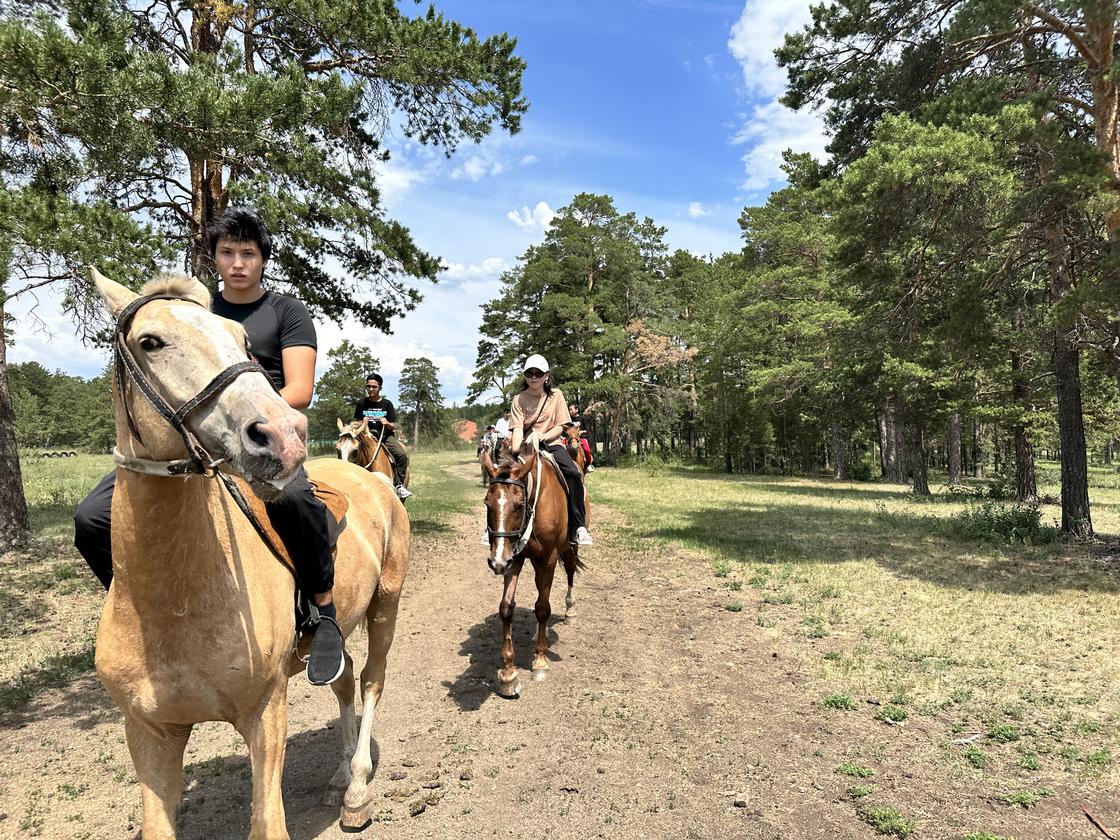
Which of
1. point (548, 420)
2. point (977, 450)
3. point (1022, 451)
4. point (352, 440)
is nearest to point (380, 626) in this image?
point (548, 420)

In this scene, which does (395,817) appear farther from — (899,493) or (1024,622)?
(899,493)

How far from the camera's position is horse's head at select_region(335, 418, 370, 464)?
1009 cm

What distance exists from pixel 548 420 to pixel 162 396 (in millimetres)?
5106

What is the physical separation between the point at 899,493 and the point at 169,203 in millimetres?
26524

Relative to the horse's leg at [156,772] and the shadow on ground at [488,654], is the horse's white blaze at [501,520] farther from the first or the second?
the horse's leg at [156,772]

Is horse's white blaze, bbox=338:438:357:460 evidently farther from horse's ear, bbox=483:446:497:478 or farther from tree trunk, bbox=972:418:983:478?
tree trunk, bbox=972:418:983:478

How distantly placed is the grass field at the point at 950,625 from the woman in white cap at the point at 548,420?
284cm

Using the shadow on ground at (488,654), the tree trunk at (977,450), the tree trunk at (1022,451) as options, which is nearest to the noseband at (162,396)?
the shadow on ground at (488,654)

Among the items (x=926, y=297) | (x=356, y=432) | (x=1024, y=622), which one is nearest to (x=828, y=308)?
(x=926, y=297)

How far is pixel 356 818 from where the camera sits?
137 inches

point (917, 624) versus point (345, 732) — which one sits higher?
point (345, 732)

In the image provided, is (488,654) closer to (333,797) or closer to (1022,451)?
(333,797)

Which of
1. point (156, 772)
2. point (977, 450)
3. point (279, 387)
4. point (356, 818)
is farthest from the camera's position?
point (977, 450)

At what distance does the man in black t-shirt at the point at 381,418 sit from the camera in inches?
438
